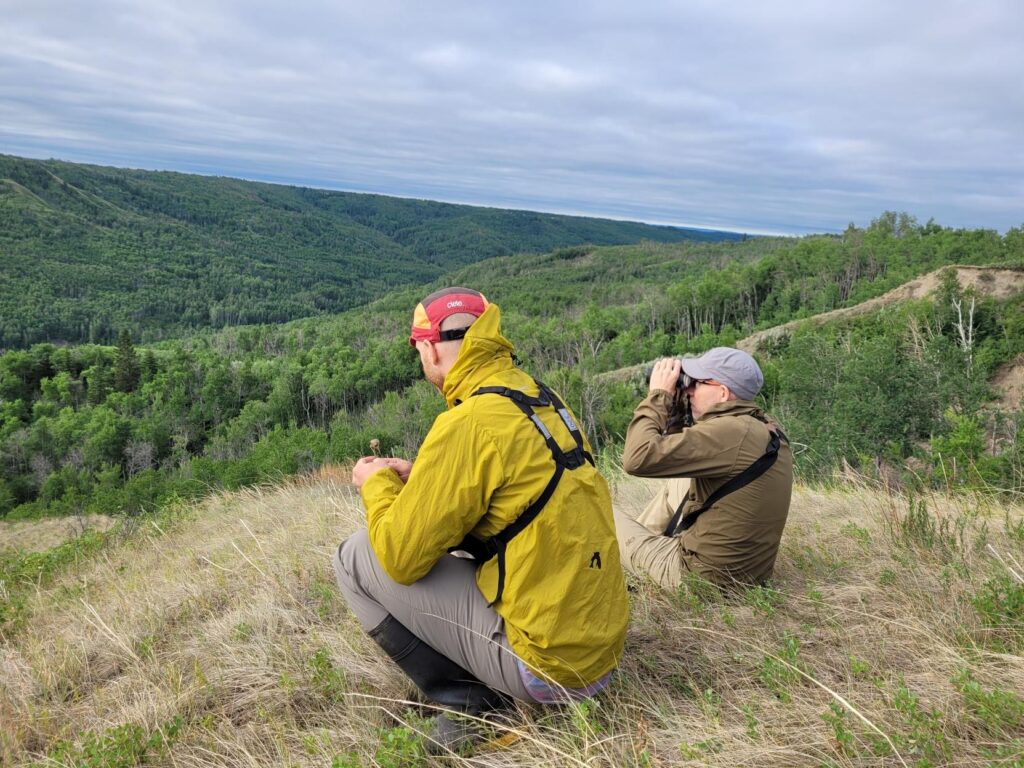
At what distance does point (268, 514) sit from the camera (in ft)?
18.7

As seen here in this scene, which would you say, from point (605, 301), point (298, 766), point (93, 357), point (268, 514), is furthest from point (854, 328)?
point (93, 357)

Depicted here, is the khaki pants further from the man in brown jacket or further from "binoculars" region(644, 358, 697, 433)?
"binoculars" region(644, 358, 697, 433)

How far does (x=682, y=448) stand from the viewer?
253cm

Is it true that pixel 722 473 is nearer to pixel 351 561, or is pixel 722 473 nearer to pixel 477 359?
pixel 477 359

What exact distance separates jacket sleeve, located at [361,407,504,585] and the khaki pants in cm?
127

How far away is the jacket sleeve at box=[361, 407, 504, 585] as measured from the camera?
1782 mm

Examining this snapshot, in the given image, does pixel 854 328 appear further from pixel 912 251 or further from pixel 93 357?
pixel 93 357

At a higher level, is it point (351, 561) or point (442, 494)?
point (442, 494)

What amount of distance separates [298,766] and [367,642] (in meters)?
0.78

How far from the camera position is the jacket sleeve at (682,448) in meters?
2.52

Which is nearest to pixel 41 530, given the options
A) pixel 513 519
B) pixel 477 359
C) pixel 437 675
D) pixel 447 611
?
pixel 437 675

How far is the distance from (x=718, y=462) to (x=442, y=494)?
1.31 m

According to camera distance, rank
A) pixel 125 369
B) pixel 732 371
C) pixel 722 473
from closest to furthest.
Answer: pixel 722 473, pixel 732 371, pixel 125 369

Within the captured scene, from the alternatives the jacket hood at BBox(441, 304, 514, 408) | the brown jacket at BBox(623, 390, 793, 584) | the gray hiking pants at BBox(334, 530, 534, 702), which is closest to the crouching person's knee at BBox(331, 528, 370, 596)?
the gray hiking pants at BBox(334, 530, 534, 702)
